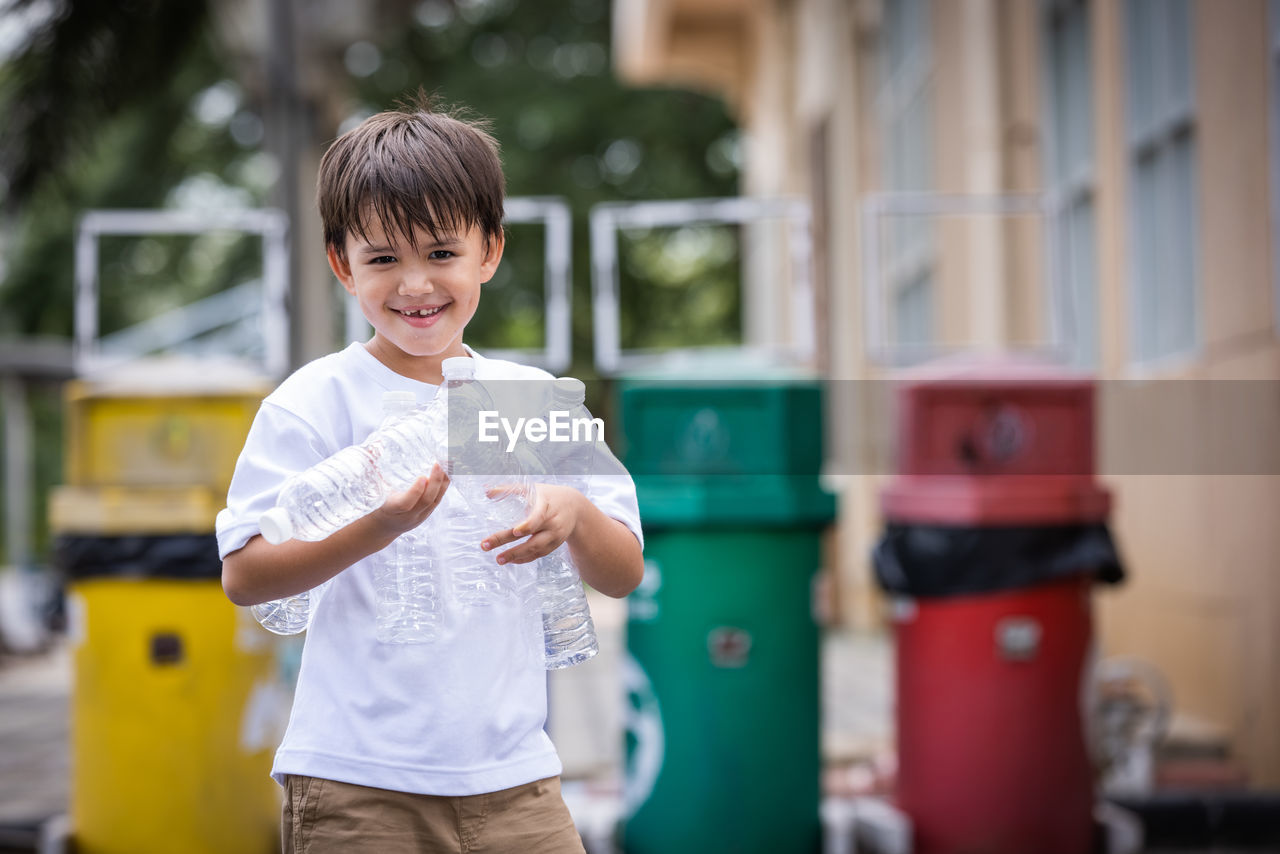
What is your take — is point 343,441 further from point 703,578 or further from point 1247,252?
point 1247,252

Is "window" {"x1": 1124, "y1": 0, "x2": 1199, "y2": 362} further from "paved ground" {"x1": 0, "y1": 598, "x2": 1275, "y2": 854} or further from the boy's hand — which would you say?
the boy's hand

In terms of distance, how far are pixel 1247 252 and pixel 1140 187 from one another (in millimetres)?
1514

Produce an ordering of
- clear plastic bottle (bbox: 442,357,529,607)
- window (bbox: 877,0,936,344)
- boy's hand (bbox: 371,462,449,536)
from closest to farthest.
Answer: boy's hand (bbox: 371,462,449,536), clear plastic bottle (bbox: 442,357,529,607), window (bbox: 877,0,936,344)

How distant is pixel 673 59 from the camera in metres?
18.1

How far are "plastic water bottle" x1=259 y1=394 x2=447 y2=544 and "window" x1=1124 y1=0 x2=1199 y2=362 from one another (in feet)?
16.0

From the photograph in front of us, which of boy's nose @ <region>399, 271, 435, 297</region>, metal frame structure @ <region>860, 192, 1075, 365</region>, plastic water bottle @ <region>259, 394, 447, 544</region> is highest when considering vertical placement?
metal frame structure @ <region>860, 192, 1075, 365</region>

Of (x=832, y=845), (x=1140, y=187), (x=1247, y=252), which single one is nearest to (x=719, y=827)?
(x=832, y=845)

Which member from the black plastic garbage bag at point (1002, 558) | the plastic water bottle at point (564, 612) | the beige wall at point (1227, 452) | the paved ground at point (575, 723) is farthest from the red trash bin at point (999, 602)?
the plastic water bottle at point (564, 612)

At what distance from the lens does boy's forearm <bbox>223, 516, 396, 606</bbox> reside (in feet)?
5.13

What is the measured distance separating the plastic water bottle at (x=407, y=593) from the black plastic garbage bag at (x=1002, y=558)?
2.72 metres

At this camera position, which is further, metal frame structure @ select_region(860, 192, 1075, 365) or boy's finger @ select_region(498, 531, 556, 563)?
metal frame structure @ select_region(860, 192, 1075, 365)

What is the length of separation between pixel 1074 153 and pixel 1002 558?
13.6 ft

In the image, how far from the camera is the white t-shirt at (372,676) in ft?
5.52

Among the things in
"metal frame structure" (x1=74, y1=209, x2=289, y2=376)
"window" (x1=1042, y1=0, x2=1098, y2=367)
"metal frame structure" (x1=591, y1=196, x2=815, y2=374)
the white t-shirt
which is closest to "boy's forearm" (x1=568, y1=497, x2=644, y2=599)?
the white t-shirt
